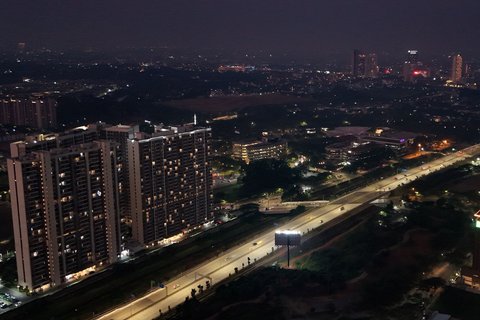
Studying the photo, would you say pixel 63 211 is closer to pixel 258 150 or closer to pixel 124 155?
pixel 124 155

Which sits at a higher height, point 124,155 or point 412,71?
point 124,155

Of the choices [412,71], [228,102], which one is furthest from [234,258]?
[412,71]

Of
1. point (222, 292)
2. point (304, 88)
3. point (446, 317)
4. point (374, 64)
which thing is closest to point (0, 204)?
point (222, 292)

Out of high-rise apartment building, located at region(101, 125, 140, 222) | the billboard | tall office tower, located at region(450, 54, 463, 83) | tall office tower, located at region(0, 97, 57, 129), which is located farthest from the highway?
tall office tower, located at region(450, 54, 463, 83)

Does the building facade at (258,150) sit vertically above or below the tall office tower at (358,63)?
below

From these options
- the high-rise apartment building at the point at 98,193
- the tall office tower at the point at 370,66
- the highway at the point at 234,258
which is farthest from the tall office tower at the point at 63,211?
the tall office tower at the point at 370,66

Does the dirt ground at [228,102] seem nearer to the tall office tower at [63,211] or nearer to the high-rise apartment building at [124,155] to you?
the high-rise apartment building at [124,155]
